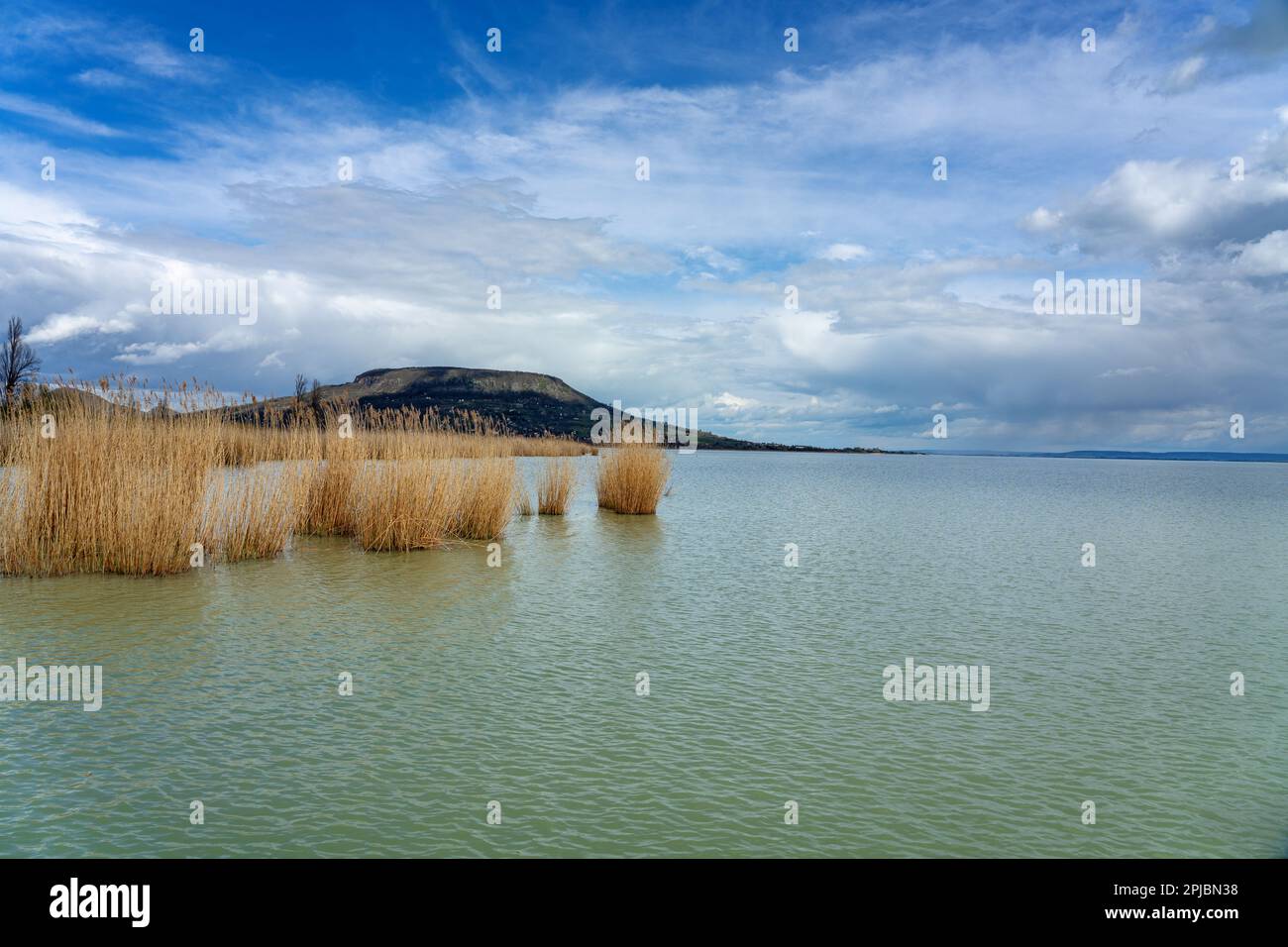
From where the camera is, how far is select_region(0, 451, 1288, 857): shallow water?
4.04 metres

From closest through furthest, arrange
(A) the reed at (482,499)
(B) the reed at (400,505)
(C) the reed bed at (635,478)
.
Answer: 1. (B) the reed at (400,505)
2. (A) the reed at (482,499)
3. (C) the reed bed at (635,478)

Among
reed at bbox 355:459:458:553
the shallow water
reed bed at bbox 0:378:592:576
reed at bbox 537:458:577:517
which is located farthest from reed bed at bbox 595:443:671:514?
the shallow water

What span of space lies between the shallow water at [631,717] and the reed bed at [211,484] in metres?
0.51

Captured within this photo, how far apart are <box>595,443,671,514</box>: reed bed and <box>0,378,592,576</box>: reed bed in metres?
4.58

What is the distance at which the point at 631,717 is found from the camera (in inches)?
219

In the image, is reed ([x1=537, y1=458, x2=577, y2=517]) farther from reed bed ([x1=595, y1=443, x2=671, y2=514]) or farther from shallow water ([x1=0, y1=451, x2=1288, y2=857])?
shallow water ([x1=0, y1=451, x2=1288, y2=857])

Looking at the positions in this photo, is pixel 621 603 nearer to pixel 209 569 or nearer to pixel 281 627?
pixel 281 627

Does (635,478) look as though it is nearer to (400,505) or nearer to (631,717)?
(400,505)

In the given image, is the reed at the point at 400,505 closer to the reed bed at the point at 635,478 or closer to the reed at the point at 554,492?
the reed at the point at 554,492

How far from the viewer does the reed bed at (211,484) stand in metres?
9.47

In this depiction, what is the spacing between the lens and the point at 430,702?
5.77 metres

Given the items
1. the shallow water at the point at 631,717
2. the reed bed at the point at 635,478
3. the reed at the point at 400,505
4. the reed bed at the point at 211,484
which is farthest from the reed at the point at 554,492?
the shallow water at the point at 631,717
